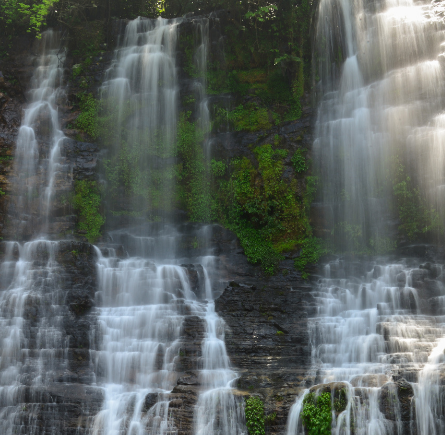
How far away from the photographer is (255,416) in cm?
1091

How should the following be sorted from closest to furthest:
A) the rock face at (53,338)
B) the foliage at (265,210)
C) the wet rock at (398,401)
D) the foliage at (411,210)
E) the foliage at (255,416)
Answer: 1. the wet rock at (398,401)
2. the foliage at (255,416)
3. the rock face at (53,338)
4. the foliage at (411,210)
5. the foliage at (265,210)

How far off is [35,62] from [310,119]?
13.4 m

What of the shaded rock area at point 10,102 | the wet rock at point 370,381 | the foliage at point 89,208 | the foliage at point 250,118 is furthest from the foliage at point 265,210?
the shaded rock area at point 10,102

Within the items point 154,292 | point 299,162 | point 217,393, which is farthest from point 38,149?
point 217,393

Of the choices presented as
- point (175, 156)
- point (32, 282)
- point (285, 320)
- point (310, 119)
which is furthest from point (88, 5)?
point (285, 320)

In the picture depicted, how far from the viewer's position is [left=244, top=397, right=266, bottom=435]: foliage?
35.5 feet

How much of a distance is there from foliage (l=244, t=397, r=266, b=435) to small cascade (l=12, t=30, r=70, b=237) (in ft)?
36.4

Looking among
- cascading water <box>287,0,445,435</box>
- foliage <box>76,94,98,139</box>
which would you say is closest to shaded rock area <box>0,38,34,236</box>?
foliage <box>76,94,98,139</box>

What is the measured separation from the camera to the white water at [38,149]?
18.3m

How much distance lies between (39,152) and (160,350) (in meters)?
10.6

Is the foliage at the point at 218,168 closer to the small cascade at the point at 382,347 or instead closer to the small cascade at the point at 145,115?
the small cascade at the point at 145,115

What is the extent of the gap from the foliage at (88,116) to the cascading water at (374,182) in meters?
9.77

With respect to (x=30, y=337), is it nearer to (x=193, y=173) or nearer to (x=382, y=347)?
(x=193, y=173)

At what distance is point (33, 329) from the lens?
46.9ft
